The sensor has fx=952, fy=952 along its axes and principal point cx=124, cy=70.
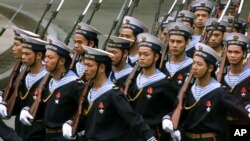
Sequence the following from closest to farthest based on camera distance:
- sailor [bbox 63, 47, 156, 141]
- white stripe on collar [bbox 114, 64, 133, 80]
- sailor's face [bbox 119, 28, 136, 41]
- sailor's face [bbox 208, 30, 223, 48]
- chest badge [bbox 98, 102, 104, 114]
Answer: sailor [bbox 63, 47, 156, 141] → chest badge [bbox 98, 102, 104, 114] → white stripe on collar [bbox 114, 64, 133, 80] → sailor's face [bbox 208, 30, 223, 48] → sailor's face [bbox 119, 28, 136, 41]

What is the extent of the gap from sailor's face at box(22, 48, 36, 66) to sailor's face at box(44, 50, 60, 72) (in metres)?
0.38

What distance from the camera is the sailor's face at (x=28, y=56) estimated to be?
9.94 metres

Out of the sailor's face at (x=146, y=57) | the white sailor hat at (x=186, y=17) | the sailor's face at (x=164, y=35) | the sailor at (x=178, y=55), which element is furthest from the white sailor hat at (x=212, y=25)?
the sailor's face at (x=146, y=57)

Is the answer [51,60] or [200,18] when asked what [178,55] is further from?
[200,18]

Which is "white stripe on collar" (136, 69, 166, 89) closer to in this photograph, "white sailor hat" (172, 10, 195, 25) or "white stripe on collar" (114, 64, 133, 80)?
"white stripe on collar" (114, 64, 133, 80)

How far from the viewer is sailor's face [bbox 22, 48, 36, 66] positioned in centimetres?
994

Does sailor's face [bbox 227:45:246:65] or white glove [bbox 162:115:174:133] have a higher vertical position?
sailor's face [bbox 227:45:246:65]

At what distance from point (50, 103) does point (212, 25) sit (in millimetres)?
2667

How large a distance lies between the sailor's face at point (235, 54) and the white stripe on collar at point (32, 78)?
76.9 inches

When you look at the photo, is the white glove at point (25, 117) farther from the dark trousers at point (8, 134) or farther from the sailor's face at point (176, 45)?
the sailor's face at point (176, 45)

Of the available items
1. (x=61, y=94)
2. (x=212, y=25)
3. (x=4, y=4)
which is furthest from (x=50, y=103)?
(x=4, y=4)

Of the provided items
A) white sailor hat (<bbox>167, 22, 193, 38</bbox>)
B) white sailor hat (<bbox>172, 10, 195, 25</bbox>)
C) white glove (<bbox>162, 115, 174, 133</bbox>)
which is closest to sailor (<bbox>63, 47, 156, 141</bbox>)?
white glove (<bbox>162, 115, 174, 133</bbox>)

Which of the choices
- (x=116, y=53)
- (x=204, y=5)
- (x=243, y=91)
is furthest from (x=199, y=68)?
(x=204, y=5)

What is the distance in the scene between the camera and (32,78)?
32.9 feet
